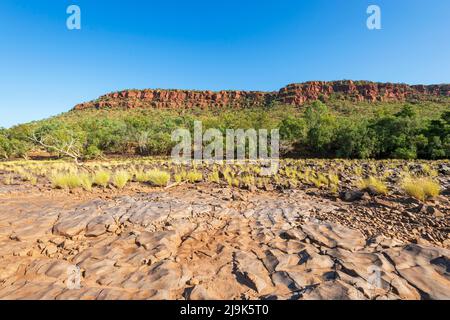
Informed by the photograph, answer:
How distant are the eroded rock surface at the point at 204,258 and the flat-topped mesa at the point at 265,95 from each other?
77544mm

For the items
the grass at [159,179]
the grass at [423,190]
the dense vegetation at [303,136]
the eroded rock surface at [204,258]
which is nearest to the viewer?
the eroded rock surface at [204,258]

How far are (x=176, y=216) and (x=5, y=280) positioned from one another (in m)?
2.54

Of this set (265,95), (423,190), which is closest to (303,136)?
(423,190)

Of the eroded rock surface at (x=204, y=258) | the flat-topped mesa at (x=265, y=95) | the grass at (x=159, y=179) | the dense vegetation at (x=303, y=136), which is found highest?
the flat-topped mesa at (x=265, y=95)

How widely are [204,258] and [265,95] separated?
91.3 metres

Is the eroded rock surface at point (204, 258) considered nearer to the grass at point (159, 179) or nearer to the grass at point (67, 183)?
the grass at point (67, 183)

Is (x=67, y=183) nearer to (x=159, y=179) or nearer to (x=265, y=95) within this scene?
(x=159, y=179)

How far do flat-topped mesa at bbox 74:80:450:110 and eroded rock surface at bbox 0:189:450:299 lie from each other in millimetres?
77544

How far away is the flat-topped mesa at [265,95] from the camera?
2955 inches

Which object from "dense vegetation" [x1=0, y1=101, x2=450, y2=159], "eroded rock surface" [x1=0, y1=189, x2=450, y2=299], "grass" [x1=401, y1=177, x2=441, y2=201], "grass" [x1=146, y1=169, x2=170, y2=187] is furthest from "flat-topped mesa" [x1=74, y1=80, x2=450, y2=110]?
"eroded rock surface" [x1=0, y1=189, x2=450, y2=299]

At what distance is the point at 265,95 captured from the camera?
88.9m

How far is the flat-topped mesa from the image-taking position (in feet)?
246

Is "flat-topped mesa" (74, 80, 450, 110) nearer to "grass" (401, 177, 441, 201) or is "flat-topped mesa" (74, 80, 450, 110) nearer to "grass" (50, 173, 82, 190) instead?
"grass" (50, 173, 82, 190)

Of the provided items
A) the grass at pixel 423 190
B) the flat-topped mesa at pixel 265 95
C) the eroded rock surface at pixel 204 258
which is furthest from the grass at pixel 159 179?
the flat-topped mesa at pixel 265 95
